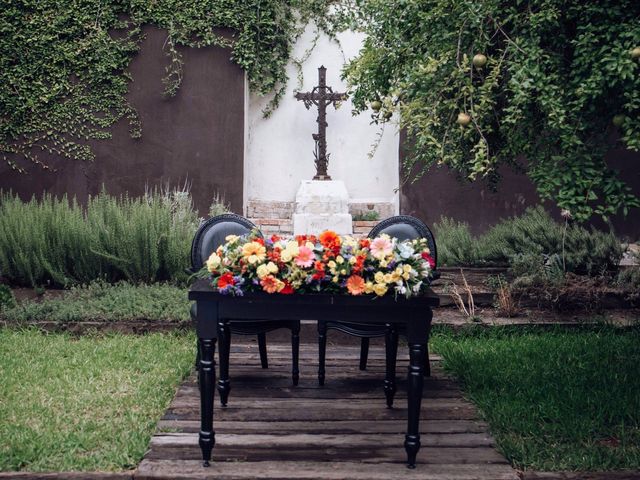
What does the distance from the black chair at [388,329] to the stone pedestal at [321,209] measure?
4.74 m

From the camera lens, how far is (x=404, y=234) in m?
4.55

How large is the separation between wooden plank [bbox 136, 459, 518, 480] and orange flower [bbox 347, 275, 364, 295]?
32.0 inches

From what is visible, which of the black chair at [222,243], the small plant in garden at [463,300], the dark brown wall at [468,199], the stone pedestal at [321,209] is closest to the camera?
the black chair at [222,243]

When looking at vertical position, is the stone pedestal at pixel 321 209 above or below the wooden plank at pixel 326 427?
above

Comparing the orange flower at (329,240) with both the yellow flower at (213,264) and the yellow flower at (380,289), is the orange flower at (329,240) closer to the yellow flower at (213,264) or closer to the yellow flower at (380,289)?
the yellow flower at (380,289)

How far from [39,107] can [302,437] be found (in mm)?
7961

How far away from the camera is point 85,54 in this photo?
9812 millimetres

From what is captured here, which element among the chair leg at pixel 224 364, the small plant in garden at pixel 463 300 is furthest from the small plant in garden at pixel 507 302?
the chair leg at pixel 224 364

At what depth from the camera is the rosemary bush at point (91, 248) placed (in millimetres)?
6457

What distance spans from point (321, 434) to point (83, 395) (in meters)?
1.58

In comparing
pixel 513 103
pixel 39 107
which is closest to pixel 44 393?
pixel 513 103

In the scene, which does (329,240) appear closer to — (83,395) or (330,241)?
(330,241)

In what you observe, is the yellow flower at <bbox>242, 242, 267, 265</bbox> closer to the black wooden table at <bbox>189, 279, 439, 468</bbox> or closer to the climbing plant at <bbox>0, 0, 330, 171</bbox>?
the black wooden table at <bbox>189, 279, 439, 468</bbox>

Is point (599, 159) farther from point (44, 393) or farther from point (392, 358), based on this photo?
point (44, 393)
